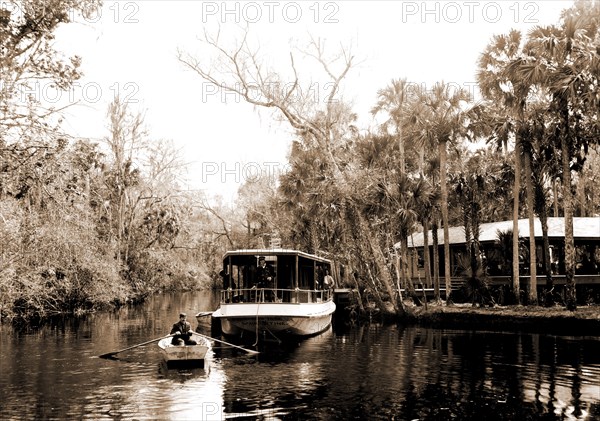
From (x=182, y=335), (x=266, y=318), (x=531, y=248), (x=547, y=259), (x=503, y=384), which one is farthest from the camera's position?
(x=547, y=259)

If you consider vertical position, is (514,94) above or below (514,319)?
above

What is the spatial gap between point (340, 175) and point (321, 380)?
1898 centimetres

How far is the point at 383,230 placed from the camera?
37.5 m

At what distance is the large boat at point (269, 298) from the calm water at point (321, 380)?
110 cm

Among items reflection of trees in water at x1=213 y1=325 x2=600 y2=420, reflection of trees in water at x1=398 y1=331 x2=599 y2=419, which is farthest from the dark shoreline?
reflection of trees in water at x1=398 y1=331 x2=599 y2=419

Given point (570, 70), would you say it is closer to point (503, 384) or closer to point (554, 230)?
point (554, 230)

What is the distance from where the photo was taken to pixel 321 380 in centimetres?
1675

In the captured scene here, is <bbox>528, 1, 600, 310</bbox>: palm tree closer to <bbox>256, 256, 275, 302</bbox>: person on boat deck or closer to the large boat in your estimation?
the large boat

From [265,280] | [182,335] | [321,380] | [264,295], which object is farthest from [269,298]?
[321,380]

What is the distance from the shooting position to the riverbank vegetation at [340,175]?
17719 mm

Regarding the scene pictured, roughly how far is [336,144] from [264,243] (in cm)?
2348

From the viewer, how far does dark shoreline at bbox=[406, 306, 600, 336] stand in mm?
26156

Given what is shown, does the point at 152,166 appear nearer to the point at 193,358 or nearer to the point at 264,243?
the point at 264,243

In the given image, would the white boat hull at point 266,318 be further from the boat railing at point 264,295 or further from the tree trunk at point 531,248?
the tree trunk at point 531,248
